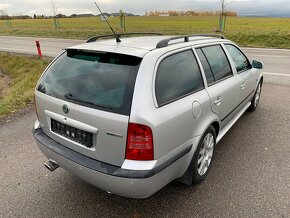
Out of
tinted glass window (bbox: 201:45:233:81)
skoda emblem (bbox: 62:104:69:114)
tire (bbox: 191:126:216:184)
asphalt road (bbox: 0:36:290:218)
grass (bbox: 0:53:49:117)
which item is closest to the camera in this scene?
skoda emblem (bbox: 62:104:69:114)

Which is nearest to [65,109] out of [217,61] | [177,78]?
[177,78]

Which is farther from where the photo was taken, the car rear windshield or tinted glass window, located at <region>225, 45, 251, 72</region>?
tinted glass window, located at <region>225, 45, 251, 72</region>

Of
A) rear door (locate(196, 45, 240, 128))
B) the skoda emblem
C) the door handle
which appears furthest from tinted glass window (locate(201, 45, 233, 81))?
the skoda emblem

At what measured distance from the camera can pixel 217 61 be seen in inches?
129

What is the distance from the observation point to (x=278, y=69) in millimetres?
8516

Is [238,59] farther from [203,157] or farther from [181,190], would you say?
[181,190]

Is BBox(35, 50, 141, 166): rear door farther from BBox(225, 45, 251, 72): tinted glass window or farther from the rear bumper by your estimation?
BBox(225, 45, 251, 72): tinted glass window

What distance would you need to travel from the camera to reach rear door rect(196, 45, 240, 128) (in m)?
2.94

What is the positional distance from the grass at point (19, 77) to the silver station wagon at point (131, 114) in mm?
3229

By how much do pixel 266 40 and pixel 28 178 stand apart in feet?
54.2

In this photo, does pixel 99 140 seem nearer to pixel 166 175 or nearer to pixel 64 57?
pixel 166 175

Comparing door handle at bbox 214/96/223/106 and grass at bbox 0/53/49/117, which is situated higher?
door handle at bbox 214/96/223/106

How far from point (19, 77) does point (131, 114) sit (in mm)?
8814

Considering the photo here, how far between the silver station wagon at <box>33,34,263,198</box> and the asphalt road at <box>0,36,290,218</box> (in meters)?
0.26
